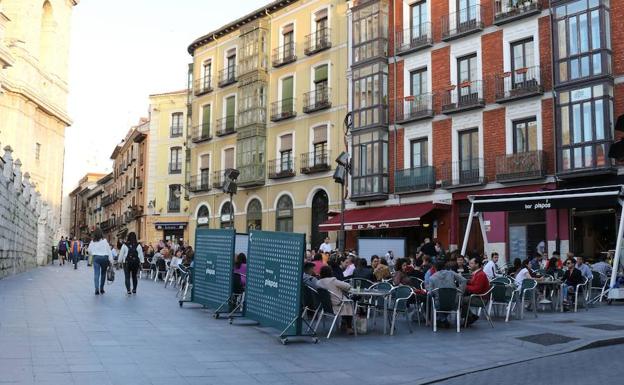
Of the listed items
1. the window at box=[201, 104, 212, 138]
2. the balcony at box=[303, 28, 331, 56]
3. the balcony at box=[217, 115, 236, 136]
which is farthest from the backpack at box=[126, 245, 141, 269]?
the window at box=[201, 104, 212, 138]

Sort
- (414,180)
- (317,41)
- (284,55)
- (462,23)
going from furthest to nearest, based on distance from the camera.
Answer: (284,55) < (317,41) < (414,180) < (462,23)

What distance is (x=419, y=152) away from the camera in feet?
98.5

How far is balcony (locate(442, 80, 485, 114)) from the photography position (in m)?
27.2

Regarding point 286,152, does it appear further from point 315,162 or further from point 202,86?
point 202,86

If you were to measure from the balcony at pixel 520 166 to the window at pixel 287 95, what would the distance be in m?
14.6

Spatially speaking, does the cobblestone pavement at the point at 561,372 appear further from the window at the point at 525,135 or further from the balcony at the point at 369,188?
the balcony at the point at 369,188

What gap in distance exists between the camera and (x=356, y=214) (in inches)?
1243

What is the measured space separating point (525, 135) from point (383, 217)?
23.4 ft

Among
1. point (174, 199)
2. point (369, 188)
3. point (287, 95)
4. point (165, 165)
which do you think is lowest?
point (369, 188)

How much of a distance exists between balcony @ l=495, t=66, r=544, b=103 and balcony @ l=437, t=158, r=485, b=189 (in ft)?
9.28

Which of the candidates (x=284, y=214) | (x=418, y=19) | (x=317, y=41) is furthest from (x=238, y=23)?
(x=418, y=19)

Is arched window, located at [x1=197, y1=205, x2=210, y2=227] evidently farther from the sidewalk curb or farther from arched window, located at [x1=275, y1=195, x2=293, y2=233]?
the sidewalk curb

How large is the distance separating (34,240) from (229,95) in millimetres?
14805

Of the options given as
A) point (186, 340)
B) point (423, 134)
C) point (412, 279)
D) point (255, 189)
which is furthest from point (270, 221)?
point (186, 340)
